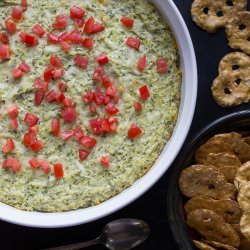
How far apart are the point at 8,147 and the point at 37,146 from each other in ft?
0.45

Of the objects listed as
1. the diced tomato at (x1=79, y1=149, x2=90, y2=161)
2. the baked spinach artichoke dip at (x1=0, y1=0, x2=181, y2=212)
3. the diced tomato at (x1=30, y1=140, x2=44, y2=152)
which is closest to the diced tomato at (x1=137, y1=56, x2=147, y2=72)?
the baked spinach artichoke dip at (x1=0, y1=0, x2=181, y2=212)

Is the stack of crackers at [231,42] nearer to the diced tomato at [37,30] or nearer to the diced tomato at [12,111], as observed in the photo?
the diced tomato at [37,30]

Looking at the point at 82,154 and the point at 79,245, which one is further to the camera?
the point at 79,245

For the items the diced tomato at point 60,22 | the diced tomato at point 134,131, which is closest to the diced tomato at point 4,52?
the diced tomato at point 60,22

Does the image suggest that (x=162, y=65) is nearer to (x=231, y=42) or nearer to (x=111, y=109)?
(x=111, y=109)

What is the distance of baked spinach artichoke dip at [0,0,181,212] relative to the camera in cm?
263

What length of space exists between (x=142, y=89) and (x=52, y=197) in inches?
26.8

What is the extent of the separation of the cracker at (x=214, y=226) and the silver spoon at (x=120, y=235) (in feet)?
0.90

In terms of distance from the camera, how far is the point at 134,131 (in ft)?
8.63

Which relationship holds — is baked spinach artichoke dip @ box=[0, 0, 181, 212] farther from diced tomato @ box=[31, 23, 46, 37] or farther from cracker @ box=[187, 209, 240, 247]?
cracker @ box=[187, 209, 240, 247]

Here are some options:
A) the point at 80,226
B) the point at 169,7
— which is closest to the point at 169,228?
the point at 80,226

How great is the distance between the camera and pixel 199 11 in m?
2.89

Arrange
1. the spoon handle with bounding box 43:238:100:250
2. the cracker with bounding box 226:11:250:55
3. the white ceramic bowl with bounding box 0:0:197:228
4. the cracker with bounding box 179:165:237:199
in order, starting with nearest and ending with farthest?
the white ceramic bowl with bounding box 0:0:197:228, the cracker with bounding box 179:165:237:199, the spoon handle with bounding box 43:238:100:250, the cracker with bounding box 226:11:250:55

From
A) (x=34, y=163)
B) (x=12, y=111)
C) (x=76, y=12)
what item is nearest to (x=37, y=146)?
(x=34, y=163)
